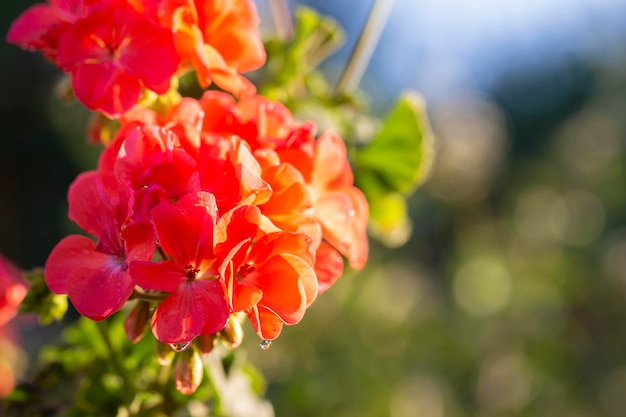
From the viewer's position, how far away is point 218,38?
70cm

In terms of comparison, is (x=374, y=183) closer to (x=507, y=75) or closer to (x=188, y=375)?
(x=188, y=375)

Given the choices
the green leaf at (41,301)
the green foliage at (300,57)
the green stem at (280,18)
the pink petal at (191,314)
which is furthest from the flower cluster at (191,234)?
the green stem at (280,18)

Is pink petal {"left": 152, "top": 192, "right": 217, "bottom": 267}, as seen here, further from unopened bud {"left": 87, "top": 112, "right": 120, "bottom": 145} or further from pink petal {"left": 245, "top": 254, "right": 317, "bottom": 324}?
unopened bud {"left": 87, "top": 112, "right": 120, "bottom": 145}

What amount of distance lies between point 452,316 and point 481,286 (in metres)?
0.16

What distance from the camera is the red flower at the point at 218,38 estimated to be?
2.10 feet

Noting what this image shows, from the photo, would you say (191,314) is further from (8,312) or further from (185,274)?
(8,312)

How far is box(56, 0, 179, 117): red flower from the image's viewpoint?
0.62m

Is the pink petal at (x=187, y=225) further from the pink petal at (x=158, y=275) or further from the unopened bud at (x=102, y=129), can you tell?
the unopened bud at (x=102, y=129)

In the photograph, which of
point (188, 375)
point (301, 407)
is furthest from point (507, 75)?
point (188, 375)

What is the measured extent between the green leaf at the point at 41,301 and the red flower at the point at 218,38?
22 cm

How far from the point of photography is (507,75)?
22.1 feet

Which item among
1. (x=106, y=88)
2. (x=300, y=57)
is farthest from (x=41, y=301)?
(x=300, y=57)

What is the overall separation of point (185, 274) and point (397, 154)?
0.53 m

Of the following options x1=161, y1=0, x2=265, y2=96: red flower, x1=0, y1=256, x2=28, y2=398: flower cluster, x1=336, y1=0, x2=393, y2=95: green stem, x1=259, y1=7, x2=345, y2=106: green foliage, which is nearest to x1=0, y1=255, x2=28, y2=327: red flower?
x1=0, y1=256, x2=28, y2=398: flower cluster
